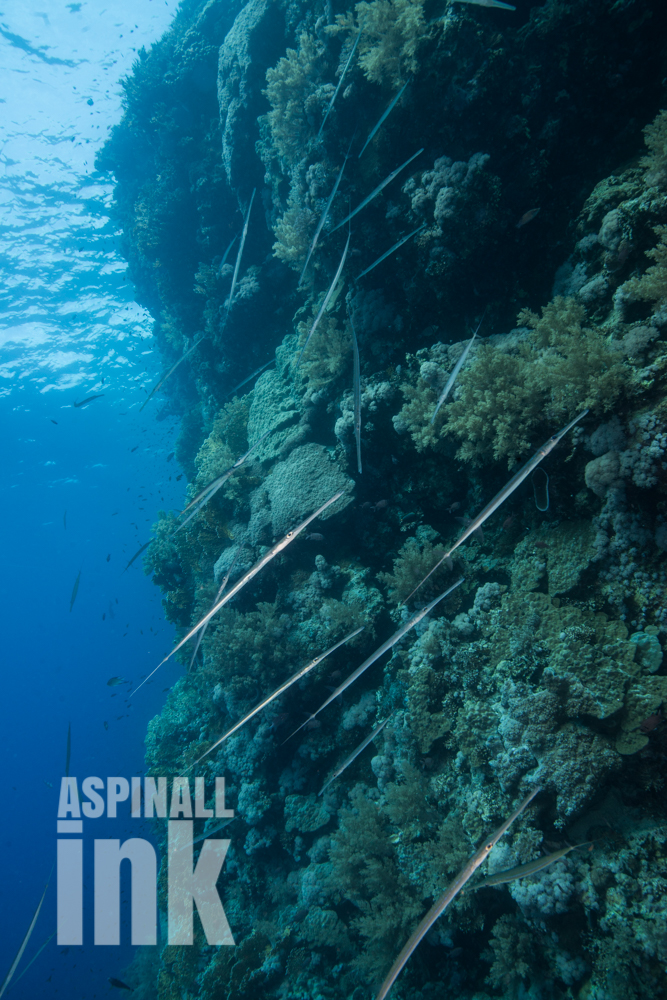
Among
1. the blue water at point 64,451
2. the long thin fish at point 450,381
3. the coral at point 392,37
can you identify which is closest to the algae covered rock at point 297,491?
the long thin fish at point 450,381

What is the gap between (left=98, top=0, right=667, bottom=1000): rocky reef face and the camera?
11.0 ft

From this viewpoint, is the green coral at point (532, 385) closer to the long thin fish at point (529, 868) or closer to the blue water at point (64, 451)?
the long thin fish at point (529, 868)

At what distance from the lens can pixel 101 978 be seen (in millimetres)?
23438

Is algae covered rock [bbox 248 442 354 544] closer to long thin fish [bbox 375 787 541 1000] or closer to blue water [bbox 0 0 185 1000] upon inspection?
long thin fish [bbox 375 787 541 1000]

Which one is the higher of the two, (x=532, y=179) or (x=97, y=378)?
(x=97, y=378)

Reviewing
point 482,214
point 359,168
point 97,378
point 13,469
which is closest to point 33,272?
point 97,378

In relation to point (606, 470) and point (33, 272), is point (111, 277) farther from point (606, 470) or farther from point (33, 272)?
point (606, 470)

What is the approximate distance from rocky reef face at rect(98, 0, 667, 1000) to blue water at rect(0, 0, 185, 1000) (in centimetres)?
877

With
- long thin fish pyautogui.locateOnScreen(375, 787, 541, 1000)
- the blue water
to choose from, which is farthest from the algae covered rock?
the blue water

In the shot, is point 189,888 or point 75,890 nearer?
point 189,888

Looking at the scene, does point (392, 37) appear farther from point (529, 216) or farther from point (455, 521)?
point (455, 521)

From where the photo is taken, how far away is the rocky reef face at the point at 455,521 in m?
3.34

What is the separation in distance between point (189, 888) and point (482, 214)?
45.3ft

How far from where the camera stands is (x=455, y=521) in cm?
598
